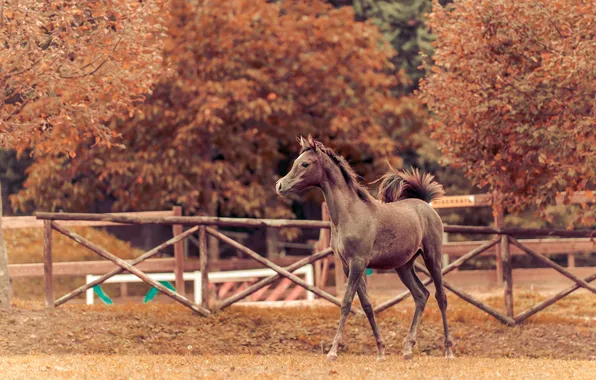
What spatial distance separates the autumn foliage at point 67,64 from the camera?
1387 centimetres

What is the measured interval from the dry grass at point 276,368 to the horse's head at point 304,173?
193 cm

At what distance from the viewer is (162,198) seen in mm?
25453

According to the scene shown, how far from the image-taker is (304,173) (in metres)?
11.0

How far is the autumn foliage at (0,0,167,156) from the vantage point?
45.5ft

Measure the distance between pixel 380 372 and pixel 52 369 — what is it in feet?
11.1

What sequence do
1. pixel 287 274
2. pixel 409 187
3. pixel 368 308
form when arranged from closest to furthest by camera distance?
pixel 368 308
pixel 409 187
pixel 287 274

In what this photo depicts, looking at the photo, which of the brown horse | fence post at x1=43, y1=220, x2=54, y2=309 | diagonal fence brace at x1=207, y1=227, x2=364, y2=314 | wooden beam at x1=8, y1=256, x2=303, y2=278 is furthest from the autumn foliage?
the brown horse

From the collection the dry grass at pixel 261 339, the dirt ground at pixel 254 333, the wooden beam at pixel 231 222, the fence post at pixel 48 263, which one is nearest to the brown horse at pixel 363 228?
the dry grass at pixel 261 339

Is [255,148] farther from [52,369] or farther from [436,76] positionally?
[52,369]

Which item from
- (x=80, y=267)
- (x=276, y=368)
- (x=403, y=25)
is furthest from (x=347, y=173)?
(x=403, y=25)

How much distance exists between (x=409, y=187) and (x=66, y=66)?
215 inches

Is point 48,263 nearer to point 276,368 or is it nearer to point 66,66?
point 66,66

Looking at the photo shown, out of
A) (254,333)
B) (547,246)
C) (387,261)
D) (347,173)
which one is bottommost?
(547,246)

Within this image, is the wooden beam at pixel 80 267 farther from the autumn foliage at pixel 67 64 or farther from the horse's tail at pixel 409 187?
the horse's tail at pixel 409 187
